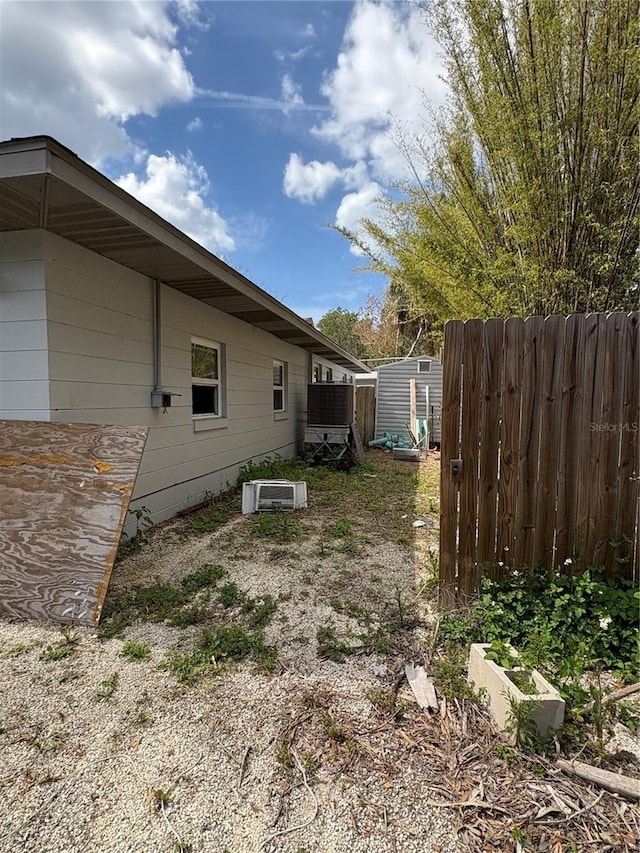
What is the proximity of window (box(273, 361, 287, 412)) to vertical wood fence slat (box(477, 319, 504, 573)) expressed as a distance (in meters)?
6.03

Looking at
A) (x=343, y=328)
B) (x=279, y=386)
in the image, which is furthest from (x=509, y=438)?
(x=343, y=328)

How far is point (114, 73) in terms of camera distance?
398 centimetres

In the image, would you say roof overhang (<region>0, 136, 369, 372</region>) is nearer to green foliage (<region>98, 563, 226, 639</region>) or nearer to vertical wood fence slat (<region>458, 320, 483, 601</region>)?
vertical wood fence slat (<region>458, 320, 483, 601</region>)

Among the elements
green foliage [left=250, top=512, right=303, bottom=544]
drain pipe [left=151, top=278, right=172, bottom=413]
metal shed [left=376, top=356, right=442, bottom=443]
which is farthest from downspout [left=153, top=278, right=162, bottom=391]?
metal shed [left=376, top=356, right=442, bottom=443]

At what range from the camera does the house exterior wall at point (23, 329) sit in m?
3.16

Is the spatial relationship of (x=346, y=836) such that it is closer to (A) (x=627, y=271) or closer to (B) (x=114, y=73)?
(A) (x=627, y=271)

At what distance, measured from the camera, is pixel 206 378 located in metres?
5.68

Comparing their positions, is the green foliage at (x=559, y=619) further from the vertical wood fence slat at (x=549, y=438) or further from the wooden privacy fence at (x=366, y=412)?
the wooden privacy fence at (x=366, y=412)

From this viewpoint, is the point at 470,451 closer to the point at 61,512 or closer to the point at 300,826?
the point at 300,826

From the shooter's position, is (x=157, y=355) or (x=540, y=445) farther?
(x=157, y=355)

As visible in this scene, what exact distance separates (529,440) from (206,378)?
14.1ft

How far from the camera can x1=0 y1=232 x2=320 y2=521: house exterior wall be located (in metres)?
3.20

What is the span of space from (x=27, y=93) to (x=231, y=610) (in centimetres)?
458

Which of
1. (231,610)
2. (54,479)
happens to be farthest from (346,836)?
(54,479)
